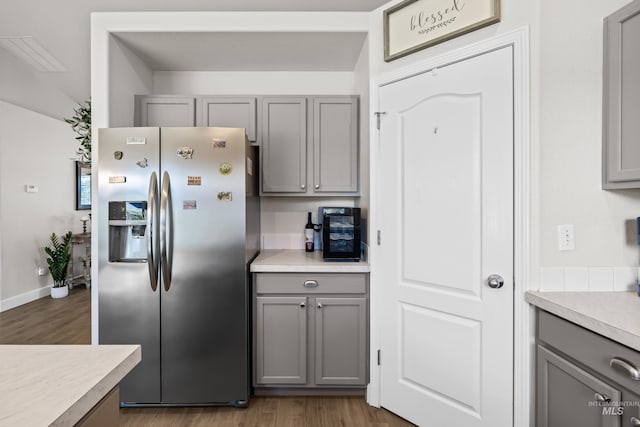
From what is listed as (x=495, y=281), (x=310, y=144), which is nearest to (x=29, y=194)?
(x=310, y=144)

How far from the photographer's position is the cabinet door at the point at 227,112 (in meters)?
2.59

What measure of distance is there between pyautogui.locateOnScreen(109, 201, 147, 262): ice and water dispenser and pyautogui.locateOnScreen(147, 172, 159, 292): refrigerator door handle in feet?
0.16

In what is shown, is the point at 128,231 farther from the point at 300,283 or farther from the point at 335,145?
the point at 335,145

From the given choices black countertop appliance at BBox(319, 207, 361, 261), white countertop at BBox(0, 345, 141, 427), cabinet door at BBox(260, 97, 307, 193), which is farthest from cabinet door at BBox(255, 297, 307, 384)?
white countertop at BBox(0, 345, 141, 427)

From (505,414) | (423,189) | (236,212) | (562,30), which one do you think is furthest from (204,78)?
(505,414)

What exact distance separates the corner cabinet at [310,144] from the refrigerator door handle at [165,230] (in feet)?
2.54

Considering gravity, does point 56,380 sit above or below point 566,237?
below

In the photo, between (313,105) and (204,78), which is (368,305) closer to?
(313,105)

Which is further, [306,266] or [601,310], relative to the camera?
[306,266]

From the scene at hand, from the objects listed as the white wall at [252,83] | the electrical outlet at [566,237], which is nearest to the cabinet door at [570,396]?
the electrical outlet at [566,237]

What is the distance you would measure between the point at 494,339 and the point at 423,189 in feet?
2.72

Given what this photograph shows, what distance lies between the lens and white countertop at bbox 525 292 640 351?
104cm

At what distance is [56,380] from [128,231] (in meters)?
1.54

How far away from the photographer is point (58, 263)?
14.4ft
